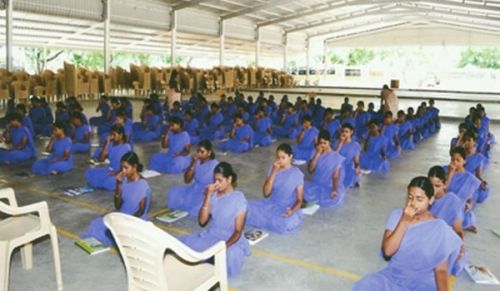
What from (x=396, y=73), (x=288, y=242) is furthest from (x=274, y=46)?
(x=288, y=242)

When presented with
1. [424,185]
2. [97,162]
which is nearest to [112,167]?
[97,162]

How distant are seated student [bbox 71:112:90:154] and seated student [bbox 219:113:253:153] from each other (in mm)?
3056

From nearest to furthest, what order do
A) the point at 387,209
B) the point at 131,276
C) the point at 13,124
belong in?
the point at 131,276 < the point at 387,209 < the point at 13,124

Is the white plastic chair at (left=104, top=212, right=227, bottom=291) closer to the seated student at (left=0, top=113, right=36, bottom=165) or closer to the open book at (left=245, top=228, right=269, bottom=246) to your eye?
the open book at (left=245, top=228, right=269, bottom=246)

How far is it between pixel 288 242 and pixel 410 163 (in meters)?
5.72

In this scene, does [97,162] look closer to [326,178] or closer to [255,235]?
[326,178]

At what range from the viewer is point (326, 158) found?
680 cm

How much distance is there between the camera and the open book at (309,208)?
643cm

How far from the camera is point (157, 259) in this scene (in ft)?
9.59

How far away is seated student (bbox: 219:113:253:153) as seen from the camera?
11055 millimetres

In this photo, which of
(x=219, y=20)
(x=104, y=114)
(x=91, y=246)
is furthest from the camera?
(x=219, y=20)

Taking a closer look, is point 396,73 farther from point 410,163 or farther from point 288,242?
point 288,242

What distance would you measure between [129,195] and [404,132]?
816cm

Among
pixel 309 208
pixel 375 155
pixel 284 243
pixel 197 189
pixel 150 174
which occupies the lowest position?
pixel 284 243
